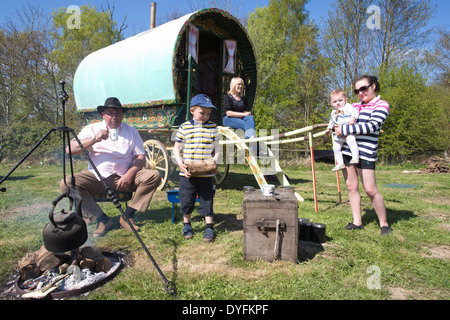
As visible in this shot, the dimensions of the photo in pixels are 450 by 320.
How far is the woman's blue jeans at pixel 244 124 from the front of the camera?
4.98m

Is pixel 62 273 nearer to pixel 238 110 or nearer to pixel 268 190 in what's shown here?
pixel 268 190

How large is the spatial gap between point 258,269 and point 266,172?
8.93 ft

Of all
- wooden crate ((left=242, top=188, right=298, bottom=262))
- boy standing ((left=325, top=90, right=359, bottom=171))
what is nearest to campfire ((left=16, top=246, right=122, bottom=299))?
wooden crate ((left=242, top=188, right=298, bottom=262))

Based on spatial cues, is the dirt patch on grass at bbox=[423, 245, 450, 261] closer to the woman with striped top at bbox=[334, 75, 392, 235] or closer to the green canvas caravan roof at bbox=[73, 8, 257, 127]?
the woman with striped top at bbox=[334, 75, 392, 235]

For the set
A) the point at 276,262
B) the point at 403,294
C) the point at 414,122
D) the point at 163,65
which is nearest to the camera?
the point at 403,294

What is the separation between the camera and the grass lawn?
1.97 m

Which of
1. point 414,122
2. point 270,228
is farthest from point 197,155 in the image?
point 414,122

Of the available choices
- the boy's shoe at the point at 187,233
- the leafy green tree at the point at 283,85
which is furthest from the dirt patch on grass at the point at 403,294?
the leafy green tree at the point at 283,85

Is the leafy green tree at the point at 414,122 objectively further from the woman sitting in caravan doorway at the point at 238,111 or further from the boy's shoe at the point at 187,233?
the boy's shoe at the point at 187,233

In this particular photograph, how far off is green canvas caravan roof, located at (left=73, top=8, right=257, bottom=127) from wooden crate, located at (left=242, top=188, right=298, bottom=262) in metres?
3.37

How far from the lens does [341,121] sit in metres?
3.29

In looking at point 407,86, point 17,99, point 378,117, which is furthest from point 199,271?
point 17,99

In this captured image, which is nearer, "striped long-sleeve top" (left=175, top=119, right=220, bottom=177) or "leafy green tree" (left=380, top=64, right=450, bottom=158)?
"striped long-sleeve top" (left=175, top=119, right=220, bottom=177)

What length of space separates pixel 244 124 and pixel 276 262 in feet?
10.2
